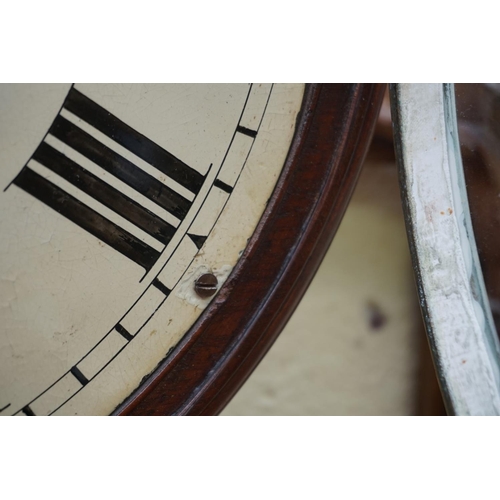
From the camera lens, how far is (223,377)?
53 cm

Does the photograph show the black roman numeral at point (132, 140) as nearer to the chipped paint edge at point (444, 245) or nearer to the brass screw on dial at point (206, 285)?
the brass screw on dial at point (206, 285)

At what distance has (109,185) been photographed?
1.64 feet

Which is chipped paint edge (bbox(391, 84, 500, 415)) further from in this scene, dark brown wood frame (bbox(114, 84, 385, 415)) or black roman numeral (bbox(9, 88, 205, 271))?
black roman numeral (bbox(9, 88, 205, 271))

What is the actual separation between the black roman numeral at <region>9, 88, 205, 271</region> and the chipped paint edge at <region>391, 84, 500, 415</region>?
181mm

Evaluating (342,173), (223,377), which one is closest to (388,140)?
(342,173)

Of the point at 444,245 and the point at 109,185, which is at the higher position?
the point at 444,245

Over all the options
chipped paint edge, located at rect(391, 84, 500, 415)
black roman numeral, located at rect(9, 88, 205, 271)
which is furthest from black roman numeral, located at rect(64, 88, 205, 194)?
chipped paint edge, located at rect(391, 84, 500, 415)

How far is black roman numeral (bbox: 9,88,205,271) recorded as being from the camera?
0.49m

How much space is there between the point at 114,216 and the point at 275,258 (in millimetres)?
148

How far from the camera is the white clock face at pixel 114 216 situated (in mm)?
493

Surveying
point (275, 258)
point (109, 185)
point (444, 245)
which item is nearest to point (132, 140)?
point (109, 185)

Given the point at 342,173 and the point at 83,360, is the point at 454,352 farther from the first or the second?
the point at 83,360

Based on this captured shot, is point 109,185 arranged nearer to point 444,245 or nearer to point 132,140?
point 132,140

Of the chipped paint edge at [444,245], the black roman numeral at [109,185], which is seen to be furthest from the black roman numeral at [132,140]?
the chipped paint edge at [444,245]
